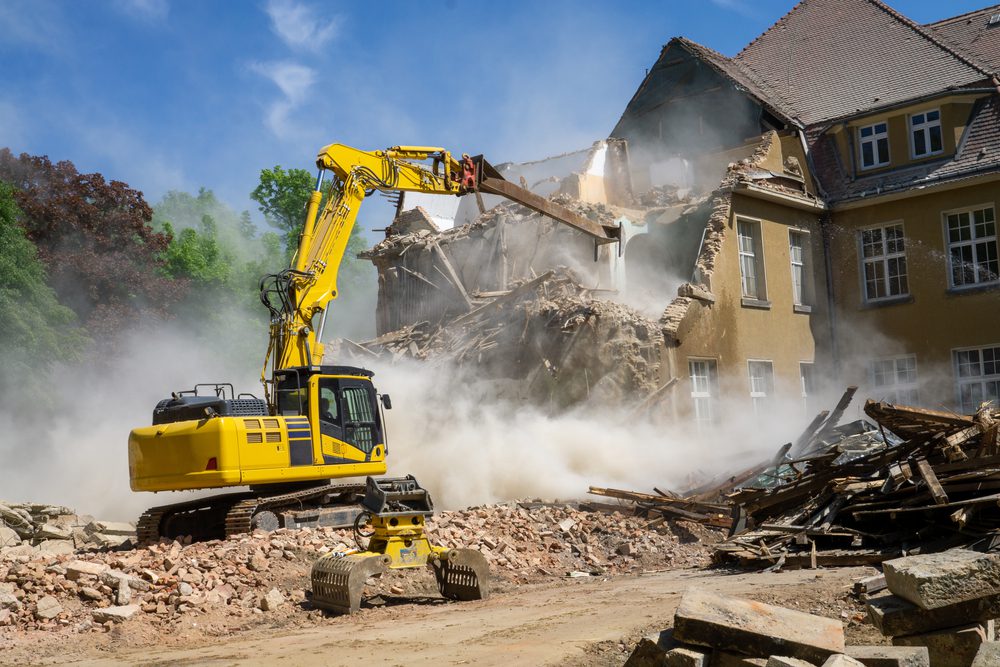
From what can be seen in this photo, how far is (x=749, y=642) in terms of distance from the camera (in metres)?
6.00

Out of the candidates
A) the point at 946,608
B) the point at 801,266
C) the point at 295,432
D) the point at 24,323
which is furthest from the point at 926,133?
the point at 24,323

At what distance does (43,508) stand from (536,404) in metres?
8.96

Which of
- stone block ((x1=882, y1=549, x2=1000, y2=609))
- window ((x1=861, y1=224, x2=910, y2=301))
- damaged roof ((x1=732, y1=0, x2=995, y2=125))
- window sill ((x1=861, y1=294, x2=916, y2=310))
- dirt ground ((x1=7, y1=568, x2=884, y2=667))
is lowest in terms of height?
dirt ground ((x1=7, y1=568, x2=884, y2=667))

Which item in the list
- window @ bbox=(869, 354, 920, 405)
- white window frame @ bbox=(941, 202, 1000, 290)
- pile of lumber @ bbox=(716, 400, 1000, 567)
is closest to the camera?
pile of lumber @ bbox=(716, 400, 1000, 567)

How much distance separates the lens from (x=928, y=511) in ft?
36.1

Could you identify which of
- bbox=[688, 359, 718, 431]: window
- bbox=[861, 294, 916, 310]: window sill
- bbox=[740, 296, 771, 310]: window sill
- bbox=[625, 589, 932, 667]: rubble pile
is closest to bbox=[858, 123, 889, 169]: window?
bbox=[861, 294, 916, 310]: window sill

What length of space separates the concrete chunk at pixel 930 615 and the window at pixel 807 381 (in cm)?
1738

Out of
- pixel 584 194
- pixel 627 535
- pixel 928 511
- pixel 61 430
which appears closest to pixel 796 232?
pixel 584 194

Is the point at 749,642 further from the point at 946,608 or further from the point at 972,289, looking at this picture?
the point at 972,289

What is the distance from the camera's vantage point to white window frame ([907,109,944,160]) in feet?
76.9

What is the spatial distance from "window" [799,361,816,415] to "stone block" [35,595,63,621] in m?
17.4

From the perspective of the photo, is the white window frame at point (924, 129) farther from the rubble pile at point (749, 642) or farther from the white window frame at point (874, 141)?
the rubble pile at point (749, 642)

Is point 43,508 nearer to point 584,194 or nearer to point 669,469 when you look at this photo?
point 669,469

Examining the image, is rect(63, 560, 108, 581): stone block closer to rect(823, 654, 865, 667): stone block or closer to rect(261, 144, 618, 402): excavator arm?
rect(261, 144, 618, 402): excavator arm
